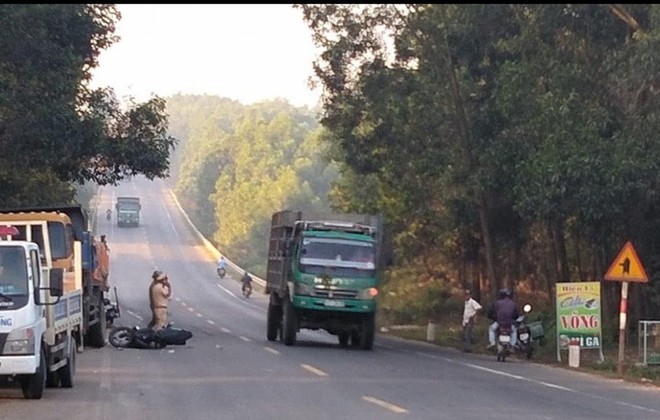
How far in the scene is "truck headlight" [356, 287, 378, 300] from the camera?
3095 cm

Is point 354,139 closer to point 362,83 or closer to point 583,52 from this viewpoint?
point 362,83

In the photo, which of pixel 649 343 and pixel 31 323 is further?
pixel 649 343

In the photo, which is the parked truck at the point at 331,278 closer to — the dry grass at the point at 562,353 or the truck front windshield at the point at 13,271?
the dry grass at the point at 562,353

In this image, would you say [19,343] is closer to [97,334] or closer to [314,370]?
[314,370]

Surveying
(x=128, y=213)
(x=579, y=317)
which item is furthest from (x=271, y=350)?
(x=128, y=213)

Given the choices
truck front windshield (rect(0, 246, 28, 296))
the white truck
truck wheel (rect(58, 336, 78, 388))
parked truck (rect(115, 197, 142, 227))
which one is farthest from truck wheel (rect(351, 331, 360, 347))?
parked truck (rect(115, 197, 142, 227))

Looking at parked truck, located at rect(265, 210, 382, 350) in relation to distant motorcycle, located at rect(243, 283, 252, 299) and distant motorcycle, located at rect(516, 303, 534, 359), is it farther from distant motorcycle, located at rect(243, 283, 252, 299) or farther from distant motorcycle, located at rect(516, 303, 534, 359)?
distant motorcycle, located at rect(243, 283, 252, 299)

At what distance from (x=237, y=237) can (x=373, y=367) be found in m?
106

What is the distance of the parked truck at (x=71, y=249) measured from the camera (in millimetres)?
25922

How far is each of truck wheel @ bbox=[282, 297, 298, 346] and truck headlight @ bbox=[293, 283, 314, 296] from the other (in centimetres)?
45

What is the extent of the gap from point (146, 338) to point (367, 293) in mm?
5215

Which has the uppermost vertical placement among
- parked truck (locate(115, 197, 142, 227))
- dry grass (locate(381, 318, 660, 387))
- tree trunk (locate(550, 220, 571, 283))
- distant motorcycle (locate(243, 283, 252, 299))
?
parked truck (locate(115, 197, 142, 227))

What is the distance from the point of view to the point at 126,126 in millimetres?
37219

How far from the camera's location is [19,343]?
17.2 metres
